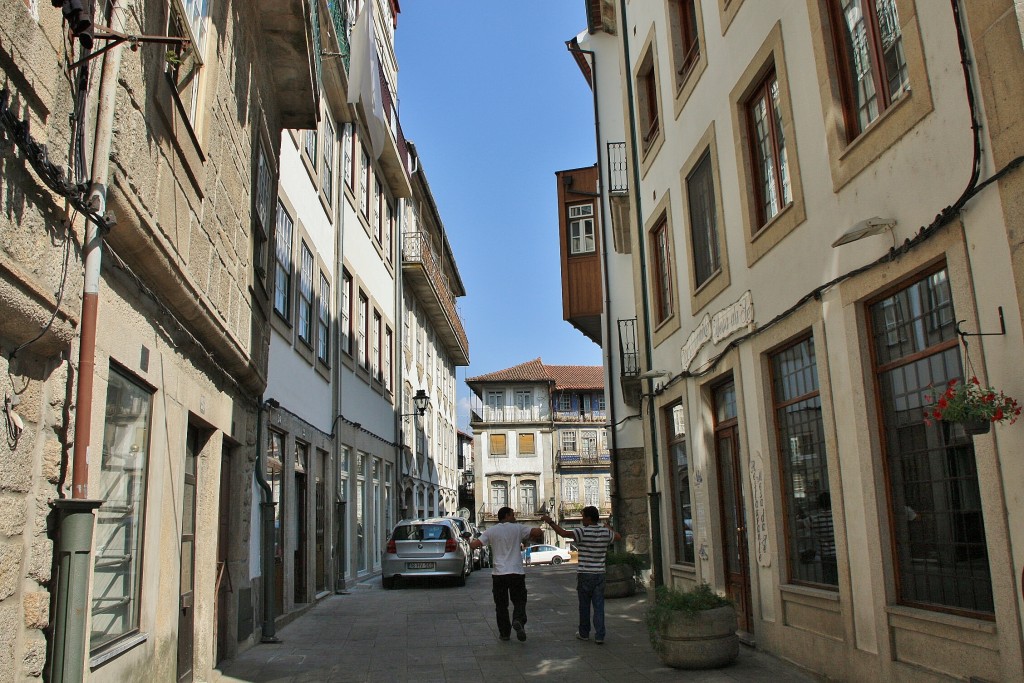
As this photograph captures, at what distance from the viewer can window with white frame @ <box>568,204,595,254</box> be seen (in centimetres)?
2400

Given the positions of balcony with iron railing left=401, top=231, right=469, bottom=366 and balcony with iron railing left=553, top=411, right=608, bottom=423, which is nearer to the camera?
balcony with iron railing left=401, top=231, right=469, bottom=366

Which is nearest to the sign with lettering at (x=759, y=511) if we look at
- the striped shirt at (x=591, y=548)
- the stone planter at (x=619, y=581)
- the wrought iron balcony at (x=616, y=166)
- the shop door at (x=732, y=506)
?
the shop door at (x=732, y=506)

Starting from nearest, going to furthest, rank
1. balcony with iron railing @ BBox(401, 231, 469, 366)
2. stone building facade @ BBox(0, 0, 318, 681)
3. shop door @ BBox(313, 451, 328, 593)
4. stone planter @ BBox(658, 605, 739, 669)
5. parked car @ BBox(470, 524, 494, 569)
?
stone building facade @ BBox(0, 0, 318, 681)
stone planter @ BBox(658, 605, 739, 669)
shop door @ BBox(313, 451, 328, 593)
parked car @ BBox(470, 524, 494, 569)
balcony with iron railing @ BBox(401, 231, 469, 366)

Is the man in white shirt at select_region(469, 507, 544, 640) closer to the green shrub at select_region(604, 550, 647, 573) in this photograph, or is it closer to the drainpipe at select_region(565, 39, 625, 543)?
the green shrub at select_region(604, 550, 647, 573)

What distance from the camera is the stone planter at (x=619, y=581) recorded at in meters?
15.0

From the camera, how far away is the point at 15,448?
155 inches

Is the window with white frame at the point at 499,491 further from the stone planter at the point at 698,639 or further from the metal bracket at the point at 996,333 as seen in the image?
→ the metal bracket at the point at 996,333

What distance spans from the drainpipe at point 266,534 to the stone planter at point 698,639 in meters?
4.99

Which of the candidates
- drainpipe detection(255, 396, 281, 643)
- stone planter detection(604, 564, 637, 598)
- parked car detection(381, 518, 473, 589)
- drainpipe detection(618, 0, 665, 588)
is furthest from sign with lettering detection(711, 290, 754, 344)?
parked car detection(381, 518, 473, 589)

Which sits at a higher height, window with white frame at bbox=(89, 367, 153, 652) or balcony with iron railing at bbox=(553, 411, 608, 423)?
balcony with iron railing at bbox=(553, 411, 608, 423)

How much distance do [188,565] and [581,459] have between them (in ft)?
170

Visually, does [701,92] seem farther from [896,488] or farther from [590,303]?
[590,303]

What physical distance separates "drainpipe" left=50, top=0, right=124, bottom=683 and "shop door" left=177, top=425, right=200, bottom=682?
306cm

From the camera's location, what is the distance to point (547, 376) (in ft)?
197
